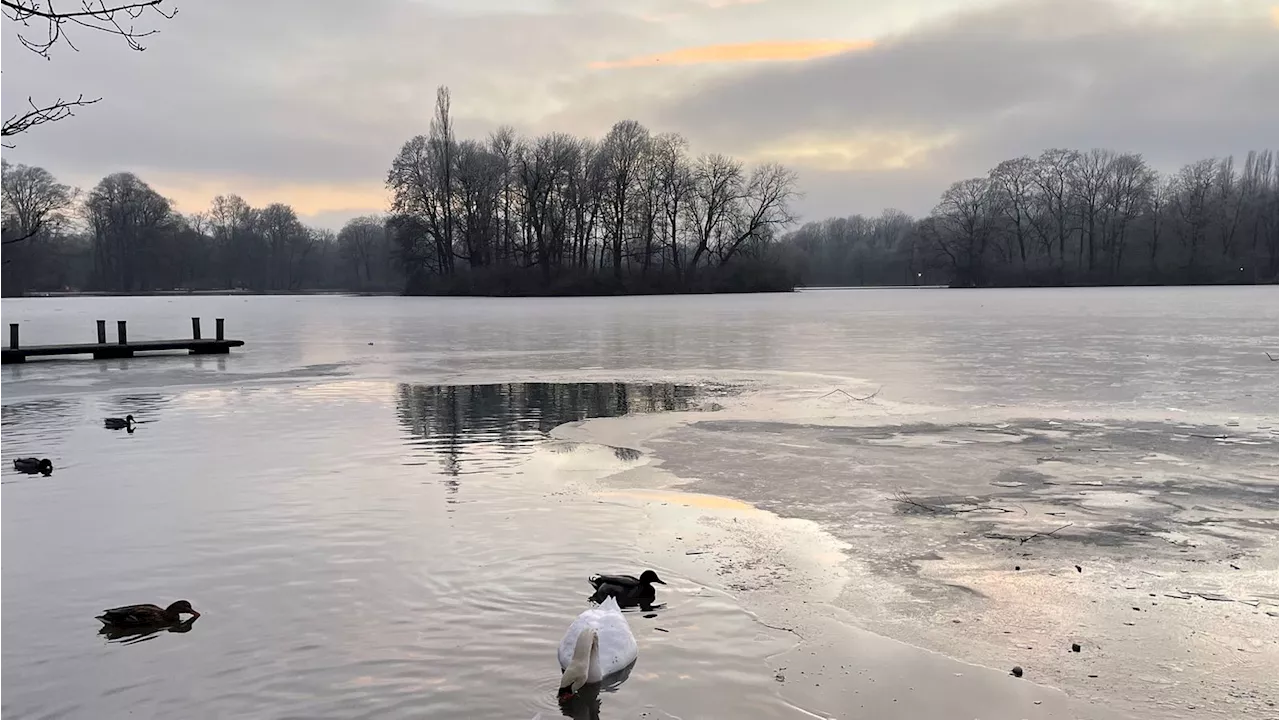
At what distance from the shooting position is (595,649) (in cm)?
414

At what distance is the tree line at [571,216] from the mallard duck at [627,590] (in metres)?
72.3

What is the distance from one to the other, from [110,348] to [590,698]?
23213 mm

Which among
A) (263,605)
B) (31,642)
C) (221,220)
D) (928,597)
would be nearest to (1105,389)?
(928,597)

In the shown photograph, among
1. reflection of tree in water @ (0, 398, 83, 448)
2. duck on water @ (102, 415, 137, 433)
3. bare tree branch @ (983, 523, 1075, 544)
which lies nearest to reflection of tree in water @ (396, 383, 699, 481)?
duck on water @ (102, 415, 137, 433)

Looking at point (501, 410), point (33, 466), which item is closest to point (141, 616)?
point (33, 466)

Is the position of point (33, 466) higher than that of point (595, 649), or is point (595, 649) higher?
point (33, 466)

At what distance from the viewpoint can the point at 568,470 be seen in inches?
340

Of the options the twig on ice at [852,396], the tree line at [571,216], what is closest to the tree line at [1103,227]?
the tree line at [571,216]

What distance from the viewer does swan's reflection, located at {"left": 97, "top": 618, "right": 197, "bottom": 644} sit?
468 cm

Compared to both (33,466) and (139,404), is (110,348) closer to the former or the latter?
(139,404)

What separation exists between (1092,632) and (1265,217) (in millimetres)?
108292

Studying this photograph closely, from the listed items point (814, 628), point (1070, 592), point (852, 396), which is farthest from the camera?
point (852, 396)

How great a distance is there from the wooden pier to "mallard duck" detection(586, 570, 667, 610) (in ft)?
66.9

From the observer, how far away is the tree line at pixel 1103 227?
292ft
